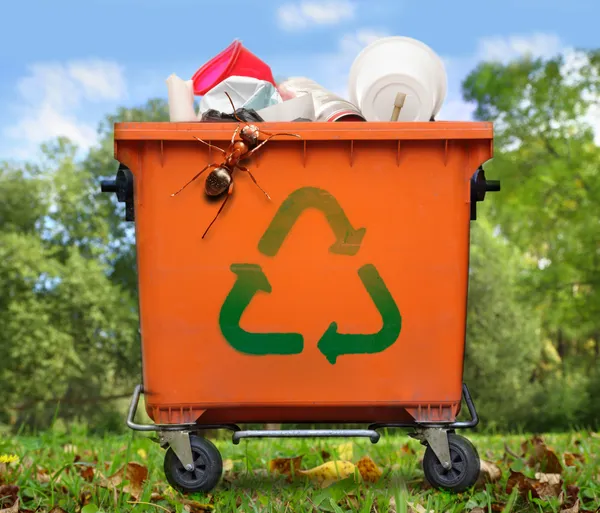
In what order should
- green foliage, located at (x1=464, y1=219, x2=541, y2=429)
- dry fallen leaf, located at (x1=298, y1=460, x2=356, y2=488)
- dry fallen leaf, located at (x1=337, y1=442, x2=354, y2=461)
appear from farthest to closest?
1. green foliage, located at (x1=464, y1=219, x2=541, y2=429)
2. dry fallen leaf, located at (x1=337, y1=442, x2=354, y2=461)
3. dry fallen leaf, located at (x1=298, y1=460, x2=356, y2=488)

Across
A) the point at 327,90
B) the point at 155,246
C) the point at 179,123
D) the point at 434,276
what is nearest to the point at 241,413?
the point at 155,246

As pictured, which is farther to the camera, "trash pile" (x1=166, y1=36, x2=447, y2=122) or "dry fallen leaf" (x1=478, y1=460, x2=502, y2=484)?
"dry fallen leaf" (x1=478, y1=460, x2=502, y2=484)

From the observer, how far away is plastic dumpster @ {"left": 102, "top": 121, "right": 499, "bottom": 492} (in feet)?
8.68

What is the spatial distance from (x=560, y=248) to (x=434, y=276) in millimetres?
13990

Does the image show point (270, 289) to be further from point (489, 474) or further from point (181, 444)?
point (489, 474)

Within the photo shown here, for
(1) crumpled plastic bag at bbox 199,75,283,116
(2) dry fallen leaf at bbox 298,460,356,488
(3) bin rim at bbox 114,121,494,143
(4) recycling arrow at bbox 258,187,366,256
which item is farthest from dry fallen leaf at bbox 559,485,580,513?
(1) crumpled plastic bag at bbox 199,75,283,116

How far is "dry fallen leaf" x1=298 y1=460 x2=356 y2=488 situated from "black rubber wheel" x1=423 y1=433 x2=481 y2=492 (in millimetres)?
341

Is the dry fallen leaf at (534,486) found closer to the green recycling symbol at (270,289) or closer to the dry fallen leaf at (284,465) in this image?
the green recycling symbol at (270,289)

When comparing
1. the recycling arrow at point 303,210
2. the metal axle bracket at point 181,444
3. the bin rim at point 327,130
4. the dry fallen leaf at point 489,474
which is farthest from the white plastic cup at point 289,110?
the dry fallen leaf at point 489,474

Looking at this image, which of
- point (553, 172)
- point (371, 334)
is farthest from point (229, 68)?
point (553, 172)

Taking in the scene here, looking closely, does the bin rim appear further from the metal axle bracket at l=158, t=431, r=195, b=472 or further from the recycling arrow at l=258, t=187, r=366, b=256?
the metal axle bracket at l=158, t=431, r=195, b=472

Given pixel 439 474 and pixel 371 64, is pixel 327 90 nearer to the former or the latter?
pixel 371 64

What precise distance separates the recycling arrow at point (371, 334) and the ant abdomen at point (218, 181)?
557 millimetres

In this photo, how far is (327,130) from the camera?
262 centimetres
